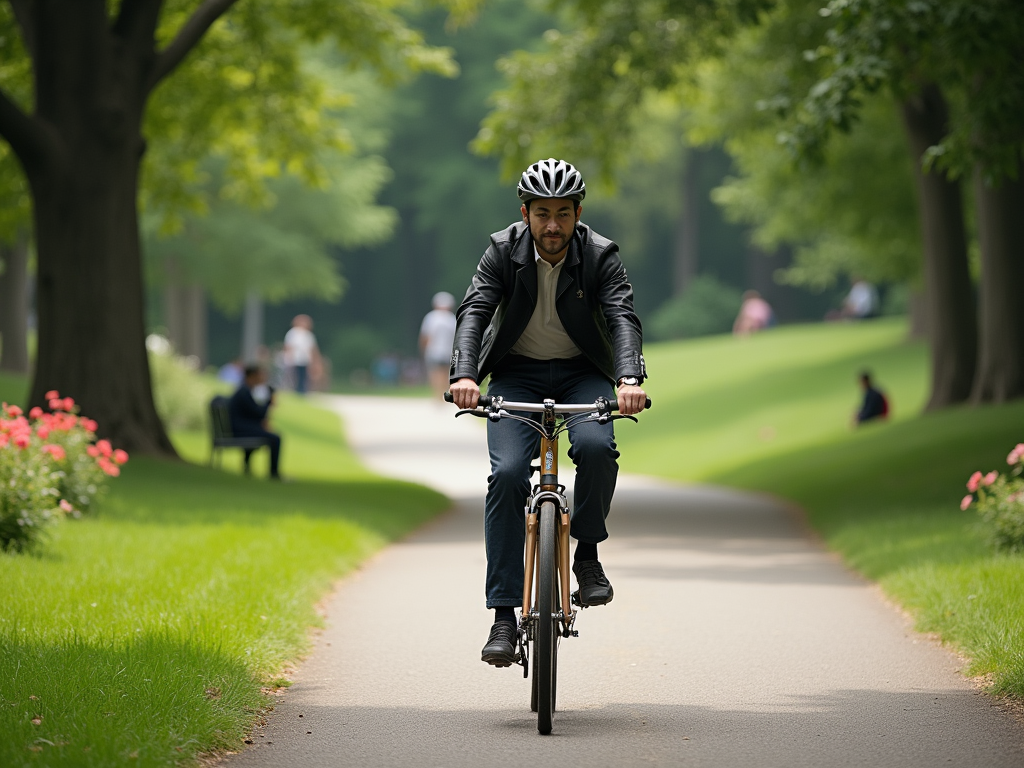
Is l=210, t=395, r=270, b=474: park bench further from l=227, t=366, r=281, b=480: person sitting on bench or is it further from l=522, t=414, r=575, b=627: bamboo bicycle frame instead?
l=522, t=414, r=575, b=627: bamboo bicycle frame

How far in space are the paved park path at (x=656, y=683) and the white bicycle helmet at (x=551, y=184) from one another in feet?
6.76

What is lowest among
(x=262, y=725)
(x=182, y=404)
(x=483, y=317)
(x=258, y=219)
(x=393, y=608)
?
(x=262, y=725)

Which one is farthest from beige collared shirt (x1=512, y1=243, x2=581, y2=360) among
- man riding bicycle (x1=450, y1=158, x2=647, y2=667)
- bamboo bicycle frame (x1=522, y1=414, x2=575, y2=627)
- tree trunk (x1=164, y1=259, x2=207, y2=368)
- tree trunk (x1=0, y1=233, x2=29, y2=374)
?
tree trunk (x1=164, y1=259, x2=207, y2=368)

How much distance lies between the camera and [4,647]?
269 inches

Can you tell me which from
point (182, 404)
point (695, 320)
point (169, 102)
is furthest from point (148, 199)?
point (695, 320)

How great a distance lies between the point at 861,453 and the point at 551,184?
16659 millimetres

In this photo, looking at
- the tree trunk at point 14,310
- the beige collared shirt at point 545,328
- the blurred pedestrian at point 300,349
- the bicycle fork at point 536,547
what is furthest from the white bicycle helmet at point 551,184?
the blurred pedestrian at point 300,349

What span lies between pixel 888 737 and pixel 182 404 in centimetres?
2372

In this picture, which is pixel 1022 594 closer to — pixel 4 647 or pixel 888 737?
pixel 888 737

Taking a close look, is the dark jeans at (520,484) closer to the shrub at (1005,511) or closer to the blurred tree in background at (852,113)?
the shrub at (1005,511)

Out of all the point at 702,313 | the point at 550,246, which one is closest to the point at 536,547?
the point at 550,246

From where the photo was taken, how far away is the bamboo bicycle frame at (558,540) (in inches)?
244

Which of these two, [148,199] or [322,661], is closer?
[322,661]

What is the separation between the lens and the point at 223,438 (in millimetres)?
19000
